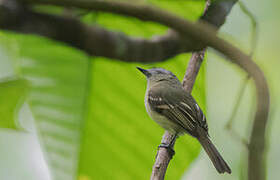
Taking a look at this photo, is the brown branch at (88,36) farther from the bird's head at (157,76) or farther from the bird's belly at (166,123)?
the bird's head at (157,76)

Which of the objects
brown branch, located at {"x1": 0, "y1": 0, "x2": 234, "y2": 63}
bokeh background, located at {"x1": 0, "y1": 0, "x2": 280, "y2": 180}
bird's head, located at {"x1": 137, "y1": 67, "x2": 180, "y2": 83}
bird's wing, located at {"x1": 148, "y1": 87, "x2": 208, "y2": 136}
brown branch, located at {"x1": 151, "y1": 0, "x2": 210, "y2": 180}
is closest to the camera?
brown branch, located at {"x1": 0, "y1": 0, "x2": 234, "y2": 63}

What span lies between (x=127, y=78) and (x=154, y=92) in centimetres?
198

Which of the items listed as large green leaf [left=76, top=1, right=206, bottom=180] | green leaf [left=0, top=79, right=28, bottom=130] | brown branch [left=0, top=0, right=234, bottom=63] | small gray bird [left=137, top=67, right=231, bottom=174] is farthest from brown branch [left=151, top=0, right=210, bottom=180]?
brown branch [left=0, top=0, right=234, bottom=63]

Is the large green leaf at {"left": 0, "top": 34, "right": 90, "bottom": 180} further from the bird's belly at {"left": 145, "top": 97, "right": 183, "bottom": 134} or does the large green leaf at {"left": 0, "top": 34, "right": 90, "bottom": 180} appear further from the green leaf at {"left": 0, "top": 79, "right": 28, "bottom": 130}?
the bird's belly at {"left": 145, "top": 97, "right": 183, "bottom": 134}

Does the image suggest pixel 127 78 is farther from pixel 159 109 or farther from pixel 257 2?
pixel 159 109

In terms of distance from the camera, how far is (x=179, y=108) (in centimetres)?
336

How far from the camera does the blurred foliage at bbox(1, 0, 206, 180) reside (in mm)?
1541

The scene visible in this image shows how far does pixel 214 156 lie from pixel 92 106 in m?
1.41

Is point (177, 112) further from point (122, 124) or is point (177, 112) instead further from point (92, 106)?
point (92, 106)

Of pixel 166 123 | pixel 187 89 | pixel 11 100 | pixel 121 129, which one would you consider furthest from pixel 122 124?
pixel 166 123

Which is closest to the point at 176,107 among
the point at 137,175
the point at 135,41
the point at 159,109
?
the point at 159,109

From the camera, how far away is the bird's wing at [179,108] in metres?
3.17

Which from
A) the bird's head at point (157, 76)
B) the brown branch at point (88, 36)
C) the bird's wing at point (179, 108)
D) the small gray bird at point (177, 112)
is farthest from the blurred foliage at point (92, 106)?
the bird's head at point (157, 76)

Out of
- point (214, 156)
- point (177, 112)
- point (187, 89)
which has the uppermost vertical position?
point (187, 89)
